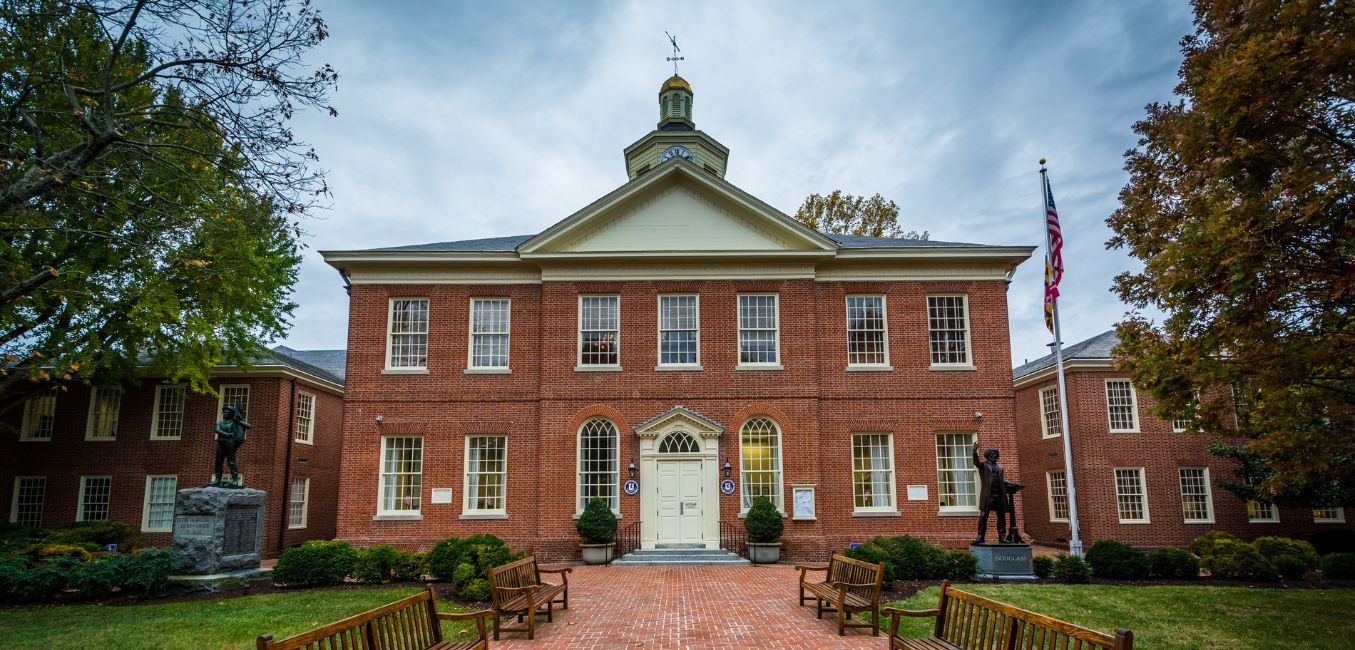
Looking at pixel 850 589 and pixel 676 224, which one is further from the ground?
pixel 676 224

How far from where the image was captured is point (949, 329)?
20484 millimetres

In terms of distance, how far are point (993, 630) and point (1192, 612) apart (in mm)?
7416

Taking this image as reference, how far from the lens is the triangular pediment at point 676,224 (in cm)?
2005

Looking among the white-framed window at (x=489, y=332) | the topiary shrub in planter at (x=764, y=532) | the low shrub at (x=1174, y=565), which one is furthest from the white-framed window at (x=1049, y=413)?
the white-framed window at (x=489, y=332)

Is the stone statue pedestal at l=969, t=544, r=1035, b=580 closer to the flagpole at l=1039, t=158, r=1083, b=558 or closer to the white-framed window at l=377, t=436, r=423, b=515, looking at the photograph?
the flagpole at l=1039, t=158, r=1083, b=558

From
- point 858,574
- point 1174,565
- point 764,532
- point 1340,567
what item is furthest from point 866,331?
point 858,574

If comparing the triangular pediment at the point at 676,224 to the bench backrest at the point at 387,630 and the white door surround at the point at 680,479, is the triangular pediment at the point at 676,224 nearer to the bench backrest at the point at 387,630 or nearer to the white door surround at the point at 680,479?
the white door surround at the point at 680,479

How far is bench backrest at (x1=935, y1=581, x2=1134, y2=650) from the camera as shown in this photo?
16.8 ft

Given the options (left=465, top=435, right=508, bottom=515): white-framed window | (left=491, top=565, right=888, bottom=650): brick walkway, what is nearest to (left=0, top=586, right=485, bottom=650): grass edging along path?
(left=491, top=565, right=888, bottom=650): brick walkway

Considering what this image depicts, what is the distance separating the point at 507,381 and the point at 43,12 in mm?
12648

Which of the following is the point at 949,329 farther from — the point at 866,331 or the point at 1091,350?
the point at 1091,350

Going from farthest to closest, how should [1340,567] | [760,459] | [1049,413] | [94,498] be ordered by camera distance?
[1049,413]
[94,498]
[760,459]
[1340,567]

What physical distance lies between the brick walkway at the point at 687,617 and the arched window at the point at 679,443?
4317mm

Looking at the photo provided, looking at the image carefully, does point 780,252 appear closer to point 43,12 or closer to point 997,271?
point 997,271
